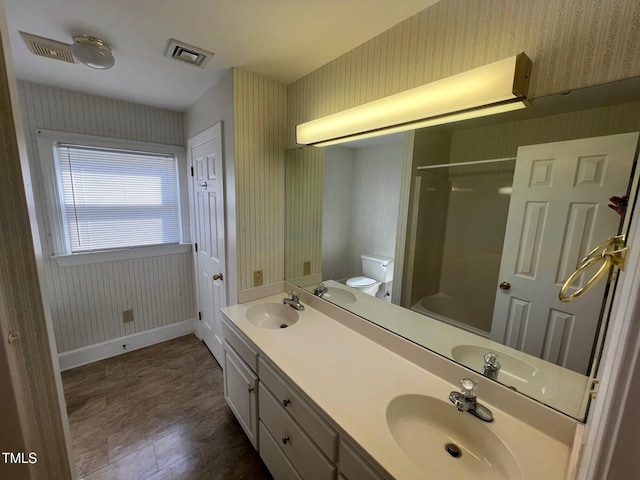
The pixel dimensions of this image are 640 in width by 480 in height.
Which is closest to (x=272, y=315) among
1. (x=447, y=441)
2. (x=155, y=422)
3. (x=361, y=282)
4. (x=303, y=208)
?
(x=361, y=282)

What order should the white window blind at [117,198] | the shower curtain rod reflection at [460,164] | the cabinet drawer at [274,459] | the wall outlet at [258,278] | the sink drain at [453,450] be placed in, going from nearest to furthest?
1. the sink drain at [453,450]
2. the shower curtain rod reflection at [460,164]
3. the cabinet drawer at [274,459]
4. the wall outlet at [258,278]
5. the white window blind at [117,198]

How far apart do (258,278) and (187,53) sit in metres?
1.44

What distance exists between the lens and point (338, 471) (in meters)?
0.91

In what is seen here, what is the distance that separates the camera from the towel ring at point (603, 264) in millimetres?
575

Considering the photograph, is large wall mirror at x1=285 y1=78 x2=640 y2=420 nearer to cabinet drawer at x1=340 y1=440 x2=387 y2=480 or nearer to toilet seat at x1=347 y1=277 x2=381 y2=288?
toilet seat at x1=347 y1=277 x2=381 y2=288

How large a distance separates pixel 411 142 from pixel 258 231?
115 cm

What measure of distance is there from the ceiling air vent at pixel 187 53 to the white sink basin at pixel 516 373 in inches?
78.4

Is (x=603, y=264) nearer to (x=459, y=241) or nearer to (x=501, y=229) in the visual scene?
Answer: (x=501, y=229)

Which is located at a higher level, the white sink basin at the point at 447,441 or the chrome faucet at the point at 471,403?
the chrome faucet at the point at 471,403

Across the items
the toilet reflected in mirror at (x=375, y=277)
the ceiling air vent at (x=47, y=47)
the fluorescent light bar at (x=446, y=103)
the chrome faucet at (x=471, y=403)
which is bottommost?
the chrome faucet at (x=471, y=403)

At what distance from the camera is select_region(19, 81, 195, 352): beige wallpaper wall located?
198 cm

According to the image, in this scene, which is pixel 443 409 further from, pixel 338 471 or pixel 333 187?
pixel 333 187

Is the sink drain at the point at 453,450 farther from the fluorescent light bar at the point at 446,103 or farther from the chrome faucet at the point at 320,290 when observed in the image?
the fluorescent light bar at the point at 446,103

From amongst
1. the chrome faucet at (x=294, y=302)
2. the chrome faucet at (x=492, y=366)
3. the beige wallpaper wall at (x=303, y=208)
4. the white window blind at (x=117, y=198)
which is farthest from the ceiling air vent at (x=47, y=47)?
the chrome faucet at (x=492, y=366)
